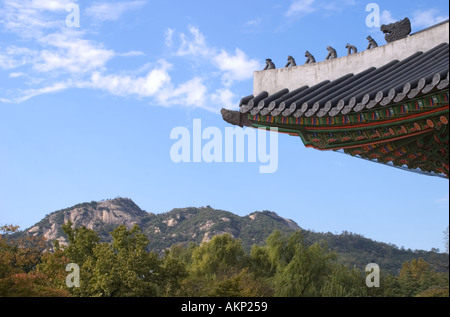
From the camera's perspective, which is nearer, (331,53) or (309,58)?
(331,53)

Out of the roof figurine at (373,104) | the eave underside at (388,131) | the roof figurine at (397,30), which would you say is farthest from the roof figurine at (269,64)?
the roof figurine at (397,30)

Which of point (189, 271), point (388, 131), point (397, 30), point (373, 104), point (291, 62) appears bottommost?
point (189, 271)

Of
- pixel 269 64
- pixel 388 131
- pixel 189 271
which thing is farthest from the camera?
pixel 189 271

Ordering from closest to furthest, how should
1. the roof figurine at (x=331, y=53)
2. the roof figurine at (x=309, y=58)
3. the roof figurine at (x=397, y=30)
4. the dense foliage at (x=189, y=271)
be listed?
the roof figurine at (x=397, y=30) < the roof figurine at (x=331, y=53) < the roof figurine at (x=309, y=58) < the dense foliage at (x=189, y=271)

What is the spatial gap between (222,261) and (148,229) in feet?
126

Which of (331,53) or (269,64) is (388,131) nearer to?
(331,53)

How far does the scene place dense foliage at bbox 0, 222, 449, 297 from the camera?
687 inches

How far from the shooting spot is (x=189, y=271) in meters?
28.5

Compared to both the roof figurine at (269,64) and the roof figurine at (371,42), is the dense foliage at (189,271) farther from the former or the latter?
the roof figurine at (371,42)

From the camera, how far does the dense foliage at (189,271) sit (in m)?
17.5

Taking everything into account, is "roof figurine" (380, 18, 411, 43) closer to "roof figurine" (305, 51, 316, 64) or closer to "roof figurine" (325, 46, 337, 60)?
"roof figurine" (325, 46, 337, 60)

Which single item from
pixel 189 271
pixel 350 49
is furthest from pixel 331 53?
pixel 189 271

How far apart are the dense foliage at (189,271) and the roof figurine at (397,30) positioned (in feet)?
30.0

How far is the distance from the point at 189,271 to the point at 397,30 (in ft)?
74.0
